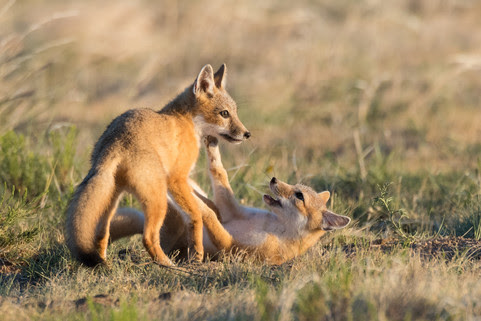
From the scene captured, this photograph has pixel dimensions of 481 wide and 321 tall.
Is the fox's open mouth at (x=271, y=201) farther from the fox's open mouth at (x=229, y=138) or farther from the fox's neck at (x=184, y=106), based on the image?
the fox's neck at (x=184, y=106)

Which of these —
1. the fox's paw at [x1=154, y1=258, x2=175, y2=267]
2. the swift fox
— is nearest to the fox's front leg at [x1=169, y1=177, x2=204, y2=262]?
the swift fox

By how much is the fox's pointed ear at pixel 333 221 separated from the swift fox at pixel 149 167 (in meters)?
1.05

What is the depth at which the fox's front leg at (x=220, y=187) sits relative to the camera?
19.9 feet

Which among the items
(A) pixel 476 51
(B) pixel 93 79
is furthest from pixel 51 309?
(A) pixel 476 51

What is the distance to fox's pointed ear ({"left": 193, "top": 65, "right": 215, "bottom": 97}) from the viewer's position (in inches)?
227

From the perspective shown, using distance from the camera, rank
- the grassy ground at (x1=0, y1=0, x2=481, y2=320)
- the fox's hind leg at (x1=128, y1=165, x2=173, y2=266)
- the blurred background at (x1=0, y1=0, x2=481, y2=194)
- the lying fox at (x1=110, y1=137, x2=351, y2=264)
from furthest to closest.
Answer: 1. the blurred background at (x1=0, y1=0, x2=481, y2=194)
2. the lying fox at (x1=110, y1=137, x2=351, y2=264)
3. the fox's hind leg at (x1=128, y1=165, x2=173, y2=266)
4. the grassy ground at (x1=0, y1=0, x2=481, y2=320)

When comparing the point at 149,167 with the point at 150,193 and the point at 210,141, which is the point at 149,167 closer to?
the point at 150,193

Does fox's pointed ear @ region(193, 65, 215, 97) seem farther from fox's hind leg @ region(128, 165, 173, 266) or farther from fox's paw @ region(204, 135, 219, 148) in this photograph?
fox's hind leg @ region(128, 165, 173, 266)

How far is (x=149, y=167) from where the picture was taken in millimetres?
4918

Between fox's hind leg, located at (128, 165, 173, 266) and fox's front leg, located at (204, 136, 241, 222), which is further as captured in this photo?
fox's front leg, located at (204, 136, 241, 222)

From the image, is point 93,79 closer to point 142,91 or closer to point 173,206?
point 142,91

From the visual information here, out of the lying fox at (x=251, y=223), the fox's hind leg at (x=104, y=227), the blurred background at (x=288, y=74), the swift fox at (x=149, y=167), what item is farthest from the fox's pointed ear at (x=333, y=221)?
the fox's hind leg at (x=104, y=227)

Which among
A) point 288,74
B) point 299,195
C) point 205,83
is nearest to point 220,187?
point 299,195

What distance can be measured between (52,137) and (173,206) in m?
2.60
